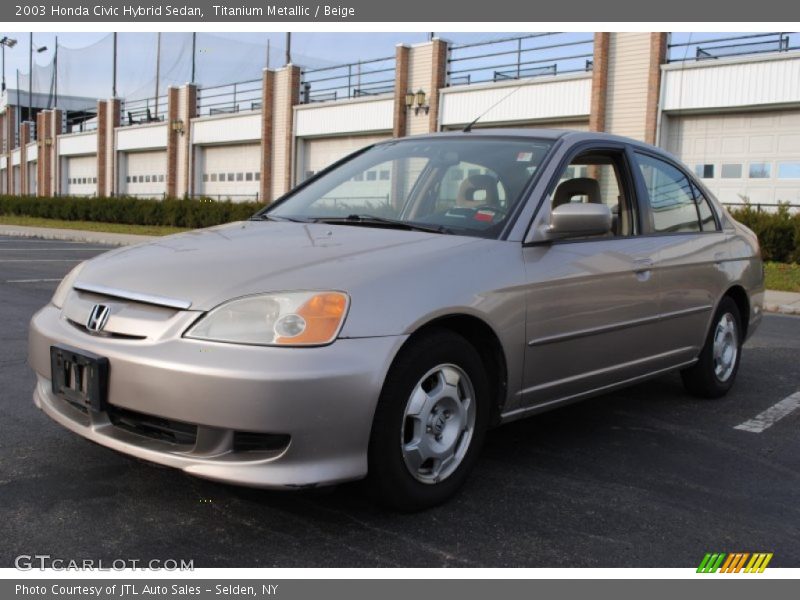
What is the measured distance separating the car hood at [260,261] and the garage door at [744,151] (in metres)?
19.5

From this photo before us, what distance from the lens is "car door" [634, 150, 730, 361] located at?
4746mm

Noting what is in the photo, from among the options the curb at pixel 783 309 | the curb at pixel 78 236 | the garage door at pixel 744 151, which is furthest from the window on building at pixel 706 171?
the curb at pixel 78 236

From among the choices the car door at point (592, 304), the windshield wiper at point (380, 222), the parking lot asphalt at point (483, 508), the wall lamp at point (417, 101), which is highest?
the wall lamp at point (417, 101)

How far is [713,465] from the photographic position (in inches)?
163

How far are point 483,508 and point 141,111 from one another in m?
46.5

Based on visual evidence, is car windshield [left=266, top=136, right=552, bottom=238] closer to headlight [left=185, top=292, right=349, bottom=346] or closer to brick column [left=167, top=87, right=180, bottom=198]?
headlight [left=185, top=292, right=349, bottom=346]

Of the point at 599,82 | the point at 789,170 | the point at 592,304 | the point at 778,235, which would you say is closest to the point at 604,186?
the point at 592,304

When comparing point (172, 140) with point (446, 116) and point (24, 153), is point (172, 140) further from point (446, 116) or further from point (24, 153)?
point (24, 153)

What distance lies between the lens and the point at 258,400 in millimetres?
2797

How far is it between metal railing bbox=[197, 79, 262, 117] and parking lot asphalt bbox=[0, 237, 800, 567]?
33.7 m

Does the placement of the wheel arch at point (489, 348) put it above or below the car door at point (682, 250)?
below

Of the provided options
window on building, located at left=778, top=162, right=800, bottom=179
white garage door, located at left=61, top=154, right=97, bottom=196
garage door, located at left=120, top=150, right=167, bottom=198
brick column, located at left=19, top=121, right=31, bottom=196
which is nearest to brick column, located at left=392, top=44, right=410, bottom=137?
window on building, located at left=778, top=162, right=800, bottom=179

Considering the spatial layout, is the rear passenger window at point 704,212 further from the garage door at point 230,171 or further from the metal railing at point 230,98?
the metal railing at point 230,98

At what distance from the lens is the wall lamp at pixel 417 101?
28469 mm
